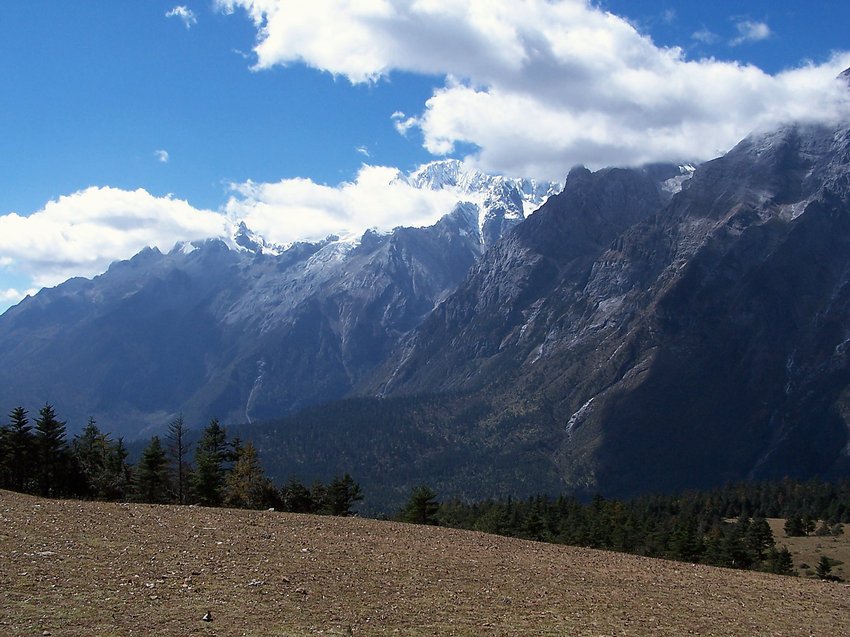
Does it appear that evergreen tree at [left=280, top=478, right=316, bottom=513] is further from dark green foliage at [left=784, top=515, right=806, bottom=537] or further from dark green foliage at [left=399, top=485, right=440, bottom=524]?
dark green foliage at [left=784, top=515, right=806, bottom=537]

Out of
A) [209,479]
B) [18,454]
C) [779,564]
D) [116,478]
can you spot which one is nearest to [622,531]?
[779,564]

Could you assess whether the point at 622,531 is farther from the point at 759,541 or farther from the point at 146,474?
the point at 146,474

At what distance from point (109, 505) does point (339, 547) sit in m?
19.1

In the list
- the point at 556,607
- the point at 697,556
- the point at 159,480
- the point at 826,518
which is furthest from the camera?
the point at 826,518

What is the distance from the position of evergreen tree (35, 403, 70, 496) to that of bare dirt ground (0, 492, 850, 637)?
33.7 meters

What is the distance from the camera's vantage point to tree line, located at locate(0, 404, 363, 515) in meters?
77.5

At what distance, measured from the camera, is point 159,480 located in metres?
79.1

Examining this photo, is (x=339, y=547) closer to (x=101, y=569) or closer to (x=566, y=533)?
(x=101, y=569)

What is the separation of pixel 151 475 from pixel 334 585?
167ft

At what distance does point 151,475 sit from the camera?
77.6 meters

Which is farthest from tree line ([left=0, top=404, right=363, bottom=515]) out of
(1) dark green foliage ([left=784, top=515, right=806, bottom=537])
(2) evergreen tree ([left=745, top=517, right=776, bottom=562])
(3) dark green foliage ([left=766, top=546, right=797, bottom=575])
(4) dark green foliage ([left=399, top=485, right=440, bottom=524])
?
(1) dark green foliage ([left=784, top=515, right=806, bottom=537])

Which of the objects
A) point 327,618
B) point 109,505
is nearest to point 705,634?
point 327,618

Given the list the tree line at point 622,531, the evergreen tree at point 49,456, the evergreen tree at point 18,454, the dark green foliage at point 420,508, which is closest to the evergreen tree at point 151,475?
the evergreen tree at point 49,456

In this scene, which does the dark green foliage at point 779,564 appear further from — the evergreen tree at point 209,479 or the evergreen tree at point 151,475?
the evergreen tree at point 151,475
